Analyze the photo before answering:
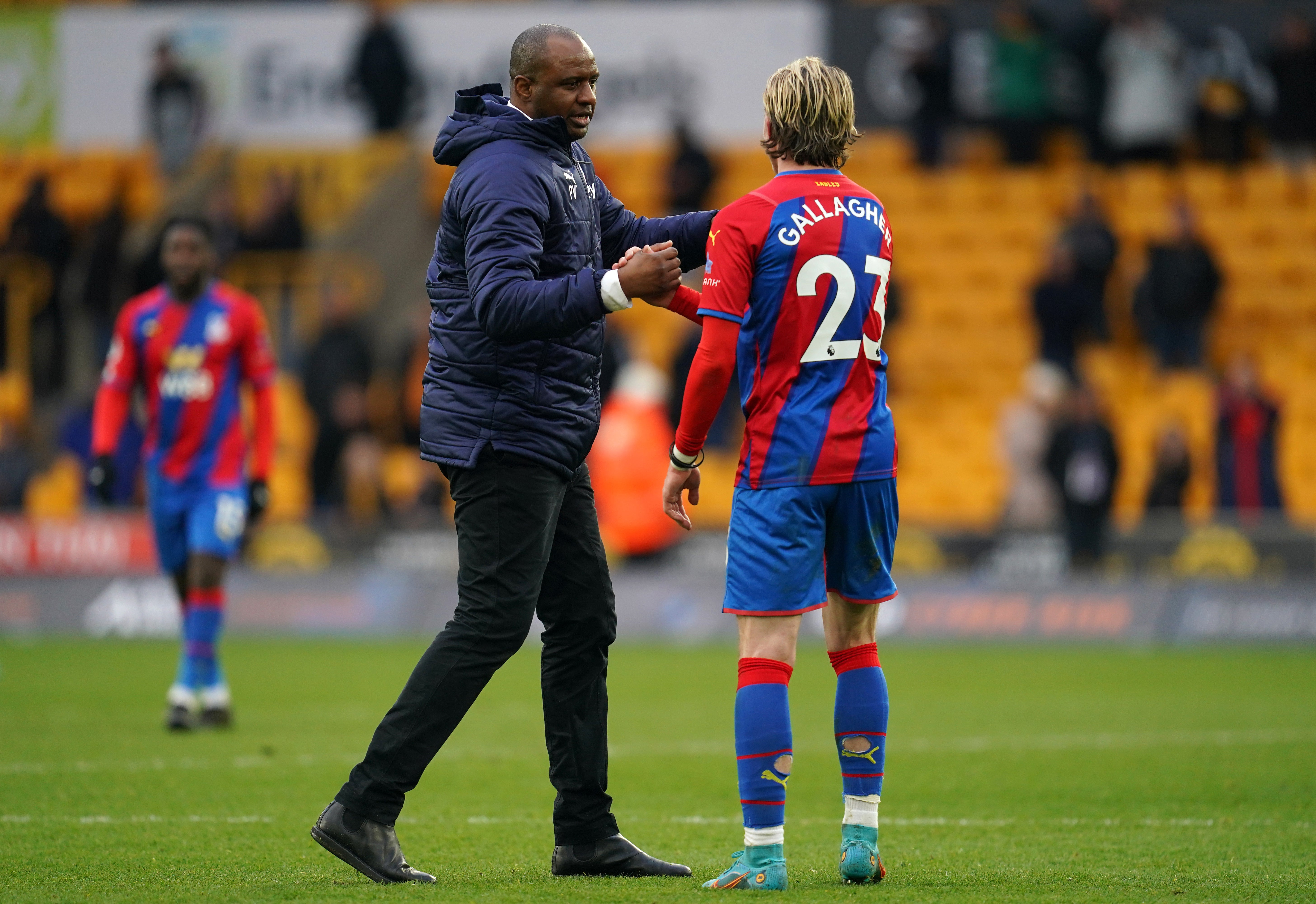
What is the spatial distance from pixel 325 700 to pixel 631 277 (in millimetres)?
6830

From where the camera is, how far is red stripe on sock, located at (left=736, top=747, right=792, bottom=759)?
5395 mm

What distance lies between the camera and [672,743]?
9523 mm

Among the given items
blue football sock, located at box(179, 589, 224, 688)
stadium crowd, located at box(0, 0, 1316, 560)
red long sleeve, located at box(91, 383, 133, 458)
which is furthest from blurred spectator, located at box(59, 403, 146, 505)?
blue football sock, located at box(179, 589, 224, 688)

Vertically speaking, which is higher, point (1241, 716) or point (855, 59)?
point (855, 59)

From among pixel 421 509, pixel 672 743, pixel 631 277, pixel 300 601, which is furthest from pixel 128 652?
pixel 631 277

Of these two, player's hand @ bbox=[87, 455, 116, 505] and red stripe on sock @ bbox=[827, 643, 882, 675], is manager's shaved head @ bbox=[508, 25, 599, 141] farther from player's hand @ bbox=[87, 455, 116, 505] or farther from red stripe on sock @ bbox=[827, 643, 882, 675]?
Answer: player's hand @ bbox=[87, 455, 116, 505]

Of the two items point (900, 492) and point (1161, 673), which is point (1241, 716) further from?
point (900, 492)

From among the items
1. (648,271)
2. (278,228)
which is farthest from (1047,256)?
(648,271)

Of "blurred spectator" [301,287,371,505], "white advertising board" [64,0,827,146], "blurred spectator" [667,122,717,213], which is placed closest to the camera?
"blurred spectator" [301,287,371,505]

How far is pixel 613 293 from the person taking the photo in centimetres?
537

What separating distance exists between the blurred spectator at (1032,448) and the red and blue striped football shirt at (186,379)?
931 cm

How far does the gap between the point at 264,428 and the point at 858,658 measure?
556cm

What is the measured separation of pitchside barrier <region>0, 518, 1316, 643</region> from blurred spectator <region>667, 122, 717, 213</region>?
525 cm

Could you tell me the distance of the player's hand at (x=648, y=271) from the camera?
5387 millimetres
